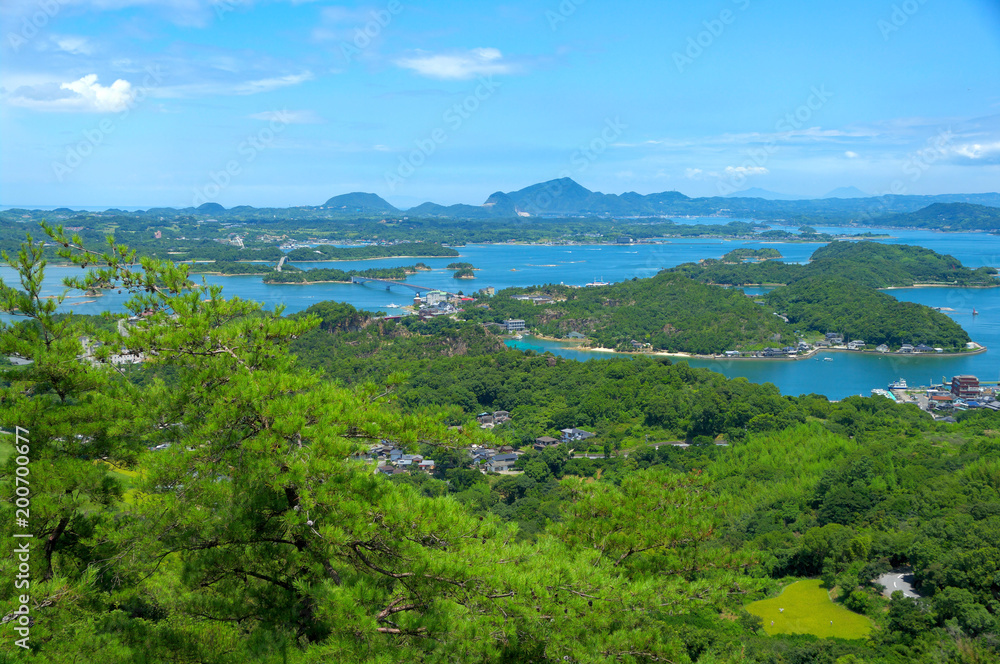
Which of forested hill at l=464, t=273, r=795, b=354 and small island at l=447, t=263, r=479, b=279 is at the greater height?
small island at l=447, t=263, r=479, b=279

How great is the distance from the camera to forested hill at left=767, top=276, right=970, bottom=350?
26.3 m

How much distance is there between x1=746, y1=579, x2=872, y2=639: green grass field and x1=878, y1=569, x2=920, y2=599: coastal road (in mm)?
558

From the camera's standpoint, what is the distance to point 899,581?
7.76 m

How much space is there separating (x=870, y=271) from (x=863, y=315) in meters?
16.0

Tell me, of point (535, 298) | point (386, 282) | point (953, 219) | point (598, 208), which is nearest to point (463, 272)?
point (386, 282)

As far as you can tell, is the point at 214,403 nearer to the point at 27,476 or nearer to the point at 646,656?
the point at 27,476

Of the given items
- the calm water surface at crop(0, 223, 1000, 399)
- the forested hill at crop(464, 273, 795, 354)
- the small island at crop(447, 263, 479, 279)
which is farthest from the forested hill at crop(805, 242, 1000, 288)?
the small island at crop(447, 263, 479, 279)

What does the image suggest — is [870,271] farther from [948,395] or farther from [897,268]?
[948,395]

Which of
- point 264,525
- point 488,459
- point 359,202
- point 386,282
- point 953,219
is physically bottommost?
point 488,459

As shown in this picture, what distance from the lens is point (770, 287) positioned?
41.8 meters

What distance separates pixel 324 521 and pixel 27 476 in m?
1.38

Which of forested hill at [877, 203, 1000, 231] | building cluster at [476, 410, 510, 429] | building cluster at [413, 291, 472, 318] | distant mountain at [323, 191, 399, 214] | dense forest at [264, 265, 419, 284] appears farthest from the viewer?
distant mountain at [323, 191, 399, 214]

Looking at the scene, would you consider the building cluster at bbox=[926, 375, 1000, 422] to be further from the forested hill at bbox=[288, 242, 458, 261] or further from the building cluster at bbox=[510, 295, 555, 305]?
the forested hill at bbox=[288, 242, 458, 261]

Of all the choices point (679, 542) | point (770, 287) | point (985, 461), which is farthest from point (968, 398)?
point (770, 287)
